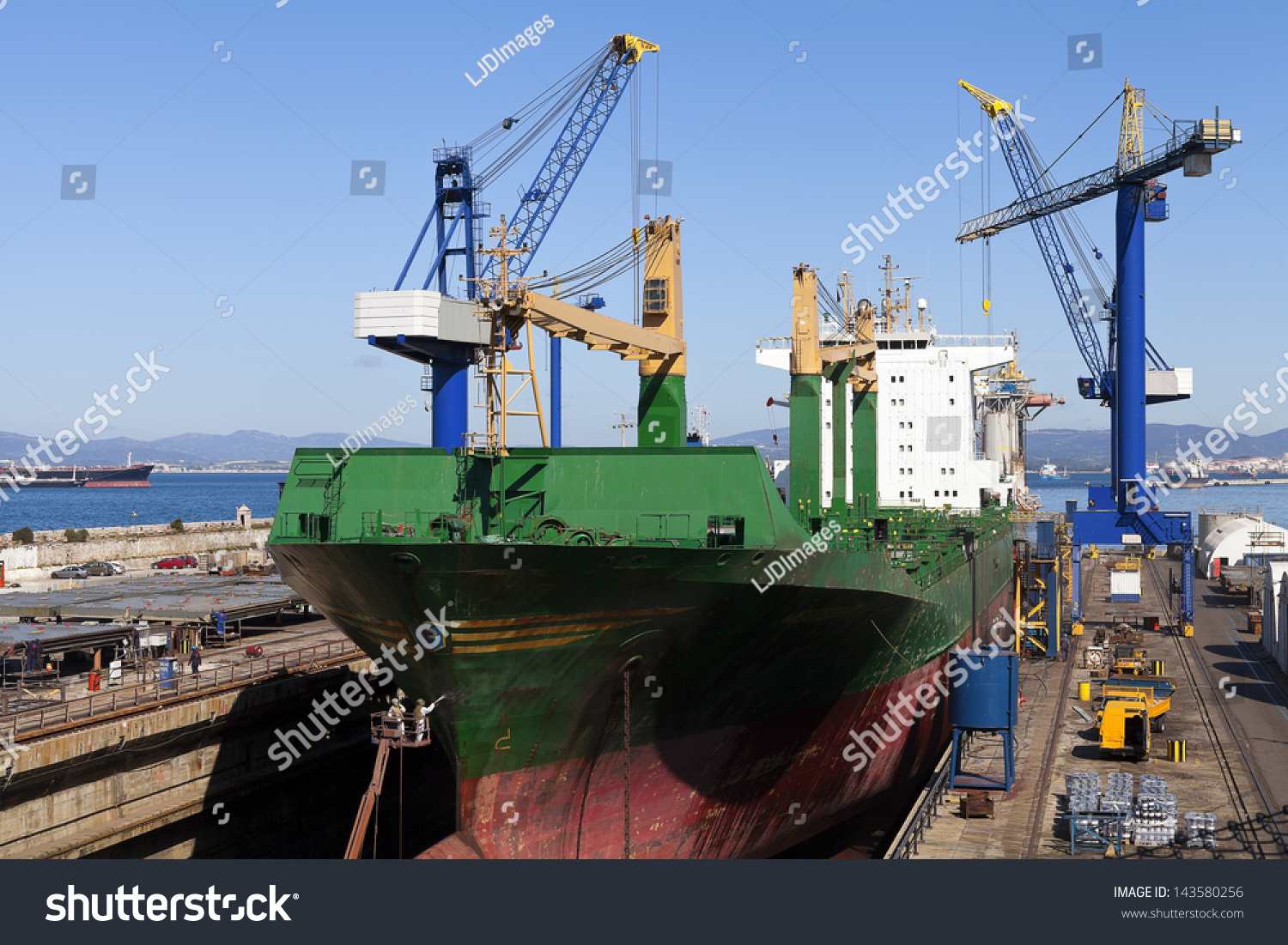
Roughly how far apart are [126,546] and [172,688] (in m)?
40.8

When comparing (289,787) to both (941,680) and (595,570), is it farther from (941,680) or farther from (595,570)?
(941,680)

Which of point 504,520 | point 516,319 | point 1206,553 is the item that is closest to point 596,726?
point 504,520

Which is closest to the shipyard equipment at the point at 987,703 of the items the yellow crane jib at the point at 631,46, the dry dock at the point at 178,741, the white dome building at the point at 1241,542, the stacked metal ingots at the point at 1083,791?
the stacked metal ingots at the point at 1083,791

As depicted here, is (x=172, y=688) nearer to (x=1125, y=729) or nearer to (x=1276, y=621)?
(x=1125, y=729)

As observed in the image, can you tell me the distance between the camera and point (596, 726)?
16203 mm

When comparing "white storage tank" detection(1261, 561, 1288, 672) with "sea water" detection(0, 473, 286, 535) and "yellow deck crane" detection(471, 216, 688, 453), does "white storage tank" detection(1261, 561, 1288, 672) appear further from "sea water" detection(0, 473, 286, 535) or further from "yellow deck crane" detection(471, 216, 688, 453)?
"sea water" detection(0, 473, 286, 535)

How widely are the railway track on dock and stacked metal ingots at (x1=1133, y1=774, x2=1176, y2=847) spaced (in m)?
1.23

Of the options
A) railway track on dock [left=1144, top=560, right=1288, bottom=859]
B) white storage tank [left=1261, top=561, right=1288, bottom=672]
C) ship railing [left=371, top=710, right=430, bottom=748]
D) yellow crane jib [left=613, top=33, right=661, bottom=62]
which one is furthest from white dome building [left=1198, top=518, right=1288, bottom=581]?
ship railing [left=371, top=710, right=430, bottom=748]

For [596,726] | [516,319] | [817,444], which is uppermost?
[516,319]

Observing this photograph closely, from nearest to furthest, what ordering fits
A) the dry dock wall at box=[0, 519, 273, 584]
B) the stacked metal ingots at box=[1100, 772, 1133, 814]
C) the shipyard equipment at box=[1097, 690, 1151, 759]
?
the stacked metal ingots at box=[1100, 772, 1133, 814], the shipyard equipment at box=[1097, 690, 1151, 759], the dry dock wall at box=[0, 519, 273, 584]

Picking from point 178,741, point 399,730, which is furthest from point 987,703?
point 178,741

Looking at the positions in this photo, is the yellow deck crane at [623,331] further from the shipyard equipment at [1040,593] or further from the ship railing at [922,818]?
the shipyard equipment at [1040,593]

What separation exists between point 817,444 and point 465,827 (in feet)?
41.8

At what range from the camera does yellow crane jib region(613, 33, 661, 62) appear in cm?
5088
